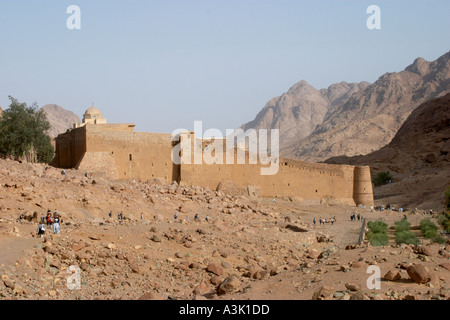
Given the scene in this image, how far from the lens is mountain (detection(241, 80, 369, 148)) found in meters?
164

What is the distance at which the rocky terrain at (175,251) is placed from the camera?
10227 mm

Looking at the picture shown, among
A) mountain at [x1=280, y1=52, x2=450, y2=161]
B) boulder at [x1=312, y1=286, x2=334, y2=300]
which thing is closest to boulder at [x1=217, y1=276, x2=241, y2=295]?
boulder at [x1=312, y1=286, x2=334, y2=300]

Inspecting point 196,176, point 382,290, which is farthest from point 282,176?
point 382,290

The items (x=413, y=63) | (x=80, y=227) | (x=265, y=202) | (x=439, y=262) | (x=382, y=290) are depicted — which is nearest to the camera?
(x=382, y=290)

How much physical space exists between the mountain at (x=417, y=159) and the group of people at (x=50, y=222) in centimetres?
2985

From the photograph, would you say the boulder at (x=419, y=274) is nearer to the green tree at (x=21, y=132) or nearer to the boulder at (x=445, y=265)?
the boulder at (x=445, y=265)

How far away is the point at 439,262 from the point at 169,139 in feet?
57.0

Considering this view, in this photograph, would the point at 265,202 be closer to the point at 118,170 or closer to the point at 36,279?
the point at 118,170

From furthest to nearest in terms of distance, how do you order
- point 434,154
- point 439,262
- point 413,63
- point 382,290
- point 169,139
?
point 413,63
point 434,154
point 169,139
point 439,262
point 382,290

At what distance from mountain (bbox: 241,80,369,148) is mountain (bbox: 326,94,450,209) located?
8737 cm

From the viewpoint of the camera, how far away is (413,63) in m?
121

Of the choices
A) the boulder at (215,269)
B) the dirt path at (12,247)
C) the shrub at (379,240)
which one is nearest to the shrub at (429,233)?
the shrub at (379,240)

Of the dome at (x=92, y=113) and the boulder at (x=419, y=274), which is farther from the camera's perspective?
the dome at (x=92, y=113)
